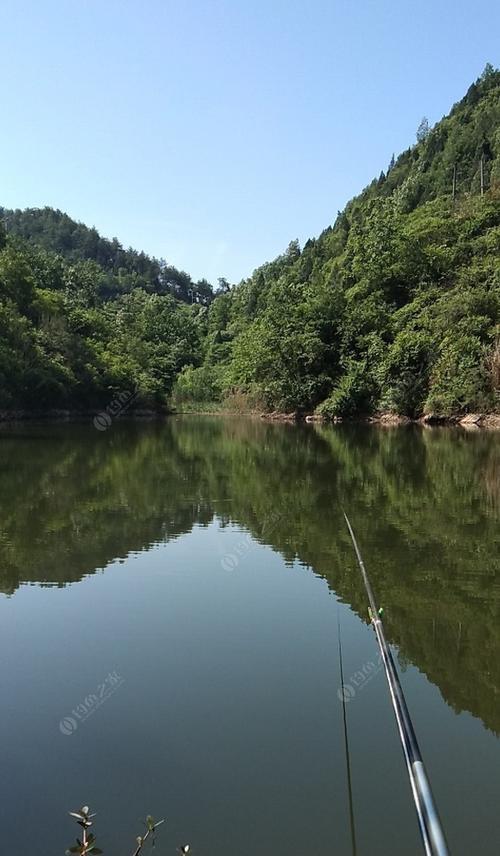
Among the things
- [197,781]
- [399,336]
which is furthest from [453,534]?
[399,336]

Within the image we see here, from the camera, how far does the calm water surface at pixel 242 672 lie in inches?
155

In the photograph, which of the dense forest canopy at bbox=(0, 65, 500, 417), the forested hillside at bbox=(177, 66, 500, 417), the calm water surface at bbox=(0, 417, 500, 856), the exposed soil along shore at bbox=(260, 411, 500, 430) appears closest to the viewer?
the calm water surface at bbox=(0, 417, 500, 856)

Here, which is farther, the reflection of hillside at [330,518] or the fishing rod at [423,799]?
the reflection of hillside at [330,518]

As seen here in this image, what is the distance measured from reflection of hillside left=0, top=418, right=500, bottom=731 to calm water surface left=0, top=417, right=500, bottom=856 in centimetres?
5

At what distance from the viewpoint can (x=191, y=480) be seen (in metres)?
18.5

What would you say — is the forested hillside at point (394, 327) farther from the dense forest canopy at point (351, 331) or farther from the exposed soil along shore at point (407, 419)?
the exposed soil along shore at point (407, 419)

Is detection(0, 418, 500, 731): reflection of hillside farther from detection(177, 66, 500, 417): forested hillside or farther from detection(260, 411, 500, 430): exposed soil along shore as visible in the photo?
detection(177, 66, 500, 417): forested hillside

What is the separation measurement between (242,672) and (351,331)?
4753 centimetres

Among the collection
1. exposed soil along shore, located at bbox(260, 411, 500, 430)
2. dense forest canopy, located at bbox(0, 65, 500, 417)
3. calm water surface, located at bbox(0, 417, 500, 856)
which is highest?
dense forest canopy, located at bbox(0, 65, 500, 417)

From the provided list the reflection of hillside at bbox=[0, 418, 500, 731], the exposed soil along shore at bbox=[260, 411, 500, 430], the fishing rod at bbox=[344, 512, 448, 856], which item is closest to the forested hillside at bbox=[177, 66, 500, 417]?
the exposed soil along shore at bbox=[260, 411, 500, 430]

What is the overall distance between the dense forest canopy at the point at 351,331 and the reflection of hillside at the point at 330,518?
1970cm

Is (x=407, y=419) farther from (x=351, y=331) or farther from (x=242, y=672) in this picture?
(x=242, y=672)

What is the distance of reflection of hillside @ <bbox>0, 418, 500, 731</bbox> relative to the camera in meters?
7.11

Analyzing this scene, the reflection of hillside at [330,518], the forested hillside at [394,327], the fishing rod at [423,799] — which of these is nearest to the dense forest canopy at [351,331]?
the forested hillside at [394,327]
